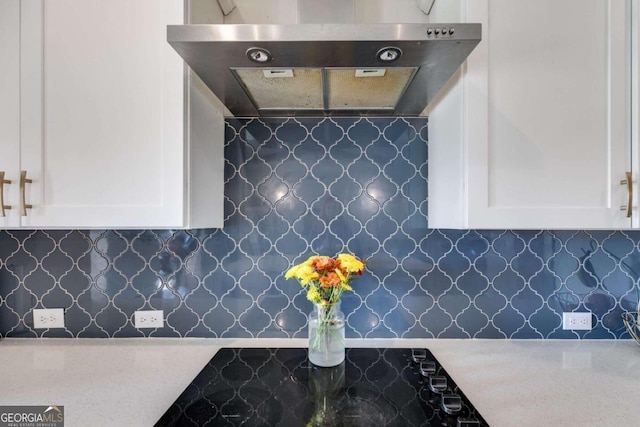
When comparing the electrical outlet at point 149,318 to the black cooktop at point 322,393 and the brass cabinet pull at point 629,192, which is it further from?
the brass cabinet pull at point 629,192

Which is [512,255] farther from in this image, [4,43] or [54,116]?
[4,43]

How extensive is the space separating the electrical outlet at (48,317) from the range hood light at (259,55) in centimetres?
131

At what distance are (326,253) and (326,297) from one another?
296 mm

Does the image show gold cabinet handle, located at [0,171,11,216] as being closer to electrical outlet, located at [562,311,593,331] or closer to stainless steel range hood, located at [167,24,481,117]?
stainless steel range hood, located at [167,24,481,117]

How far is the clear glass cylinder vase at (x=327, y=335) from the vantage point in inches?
42.5

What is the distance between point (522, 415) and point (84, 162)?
1.49 m

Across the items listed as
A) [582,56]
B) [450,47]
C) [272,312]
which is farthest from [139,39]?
[582,56]

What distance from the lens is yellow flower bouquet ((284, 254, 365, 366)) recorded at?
3.42 ft

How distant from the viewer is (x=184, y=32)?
0.79 meters

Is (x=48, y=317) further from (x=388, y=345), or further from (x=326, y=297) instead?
(x=388, y=345)

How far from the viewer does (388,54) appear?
84 cm

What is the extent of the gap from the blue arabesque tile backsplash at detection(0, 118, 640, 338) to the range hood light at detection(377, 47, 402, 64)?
495 millimetres

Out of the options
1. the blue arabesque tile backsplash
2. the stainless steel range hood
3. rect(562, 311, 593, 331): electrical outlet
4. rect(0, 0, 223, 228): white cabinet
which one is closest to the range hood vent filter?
the stainless steel range hood

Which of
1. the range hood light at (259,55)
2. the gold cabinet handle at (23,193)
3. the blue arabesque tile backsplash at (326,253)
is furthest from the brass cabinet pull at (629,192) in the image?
the gold cabinet handle at (23,193)
